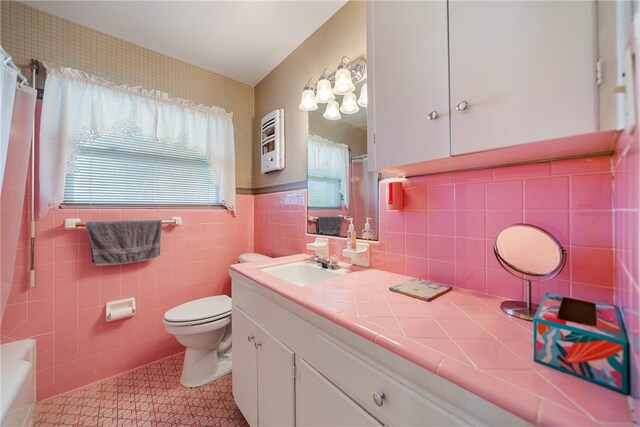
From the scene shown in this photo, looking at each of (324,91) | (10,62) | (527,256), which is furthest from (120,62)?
(527,256)

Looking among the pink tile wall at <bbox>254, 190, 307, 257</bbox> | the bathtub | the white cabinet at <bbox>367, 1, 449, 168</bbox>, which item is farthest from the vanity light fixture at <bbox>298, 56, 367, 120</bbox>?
the bathtub

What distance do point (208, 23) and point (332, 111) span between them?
3.40ft

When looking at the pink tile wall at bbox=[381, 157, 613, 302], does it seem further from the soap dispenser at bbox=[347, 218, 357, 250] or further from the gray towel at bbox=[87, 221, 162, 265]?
the gray towel at bbox=[87, 221, 162, 265]

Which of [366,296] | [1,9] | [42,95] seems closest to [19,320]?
[42,95]

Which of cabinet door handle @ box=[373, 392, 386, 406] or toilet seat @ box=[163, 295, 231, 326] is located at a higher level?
cabinet door handle @ box=[373, 392, 386, 406]

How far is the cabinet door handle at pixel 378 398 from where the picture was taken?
1.95ft

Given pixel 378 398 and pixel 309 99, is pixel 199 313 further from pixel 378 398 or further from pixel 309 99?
pixel 309 99

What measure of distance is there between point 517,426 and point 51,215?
232 centimetres

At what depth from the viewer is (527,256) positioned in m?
0.75

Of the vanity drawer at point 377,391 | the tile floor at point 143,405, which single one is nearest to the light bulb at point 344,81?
the vanity drawer at point 377,391

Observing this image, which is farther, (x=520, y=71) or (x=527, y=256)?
(x=527, y=256)

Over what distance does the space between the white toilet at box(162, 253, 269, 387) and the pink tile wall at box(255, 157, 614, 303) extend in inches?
45.0

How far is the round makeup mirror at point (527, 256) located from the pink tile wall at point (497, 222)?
0.08m

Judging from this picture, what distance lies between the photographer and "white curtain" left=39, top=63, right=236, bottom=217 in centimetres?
145
